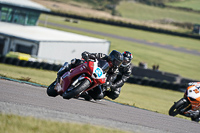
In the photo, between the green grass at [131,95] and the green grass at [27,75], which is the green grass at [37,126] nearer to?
the green grass at [131,95]

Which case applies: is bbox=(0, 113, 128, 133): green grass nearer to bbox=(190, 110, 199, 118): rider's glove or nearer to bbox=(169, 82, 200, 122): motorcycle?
bbox=(169, 82, 200, 122): motorcycle

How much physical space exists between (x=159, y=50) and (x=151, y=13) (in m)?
52.1

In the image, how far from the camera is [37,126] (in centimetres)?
547

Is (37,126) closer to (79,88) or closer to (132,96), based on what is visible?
(79,88)

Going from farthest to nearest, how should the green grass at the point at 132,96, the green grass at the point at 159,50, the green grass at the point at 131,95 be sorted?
the green grass at the point at 159,50 < the green grass at the point at 131,95 < the green grass at the point at 132,96

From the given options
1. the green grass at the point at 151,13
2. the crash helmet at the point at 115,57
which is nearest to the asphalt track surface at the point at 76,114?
the crash helmet at the point at 115,57

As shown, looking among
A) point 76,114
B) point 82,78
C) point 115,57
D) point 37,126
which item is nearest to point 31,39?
point 115,57

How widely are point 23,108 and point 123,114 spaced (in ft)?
10.2

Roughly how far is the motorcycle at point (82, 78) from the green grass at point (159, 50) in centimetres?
2886

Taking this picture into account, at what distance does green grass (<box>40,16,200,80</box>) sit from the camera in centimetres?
3991

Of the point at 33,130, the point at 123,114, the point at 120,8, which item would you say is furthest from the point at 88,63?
the point at 120,8

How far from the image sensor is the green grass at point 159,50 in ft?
131

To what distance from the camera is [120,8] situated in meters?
103

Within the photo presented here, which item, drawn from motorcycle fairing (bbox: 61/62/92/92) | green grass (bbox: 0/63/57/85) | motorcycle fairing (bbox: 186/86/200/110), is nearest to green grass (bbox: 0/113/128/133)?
motorcycle fairing (bbox: 61/62/92/92)
